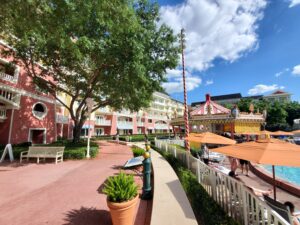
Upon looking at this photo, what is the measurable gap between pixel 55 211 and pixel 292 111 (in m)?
72.1

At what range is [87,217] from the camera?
4.88m

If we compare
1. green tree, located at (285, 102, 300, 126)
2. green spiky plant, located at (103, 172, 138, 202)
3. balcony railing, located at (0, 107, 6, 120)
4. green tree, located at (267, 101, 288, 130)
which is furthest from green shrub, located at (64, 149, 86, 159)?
green tree, located at (285, 102, 300, 126)

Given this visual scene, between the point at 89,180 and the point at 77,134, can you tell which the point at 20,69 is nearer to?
the point at 77,134

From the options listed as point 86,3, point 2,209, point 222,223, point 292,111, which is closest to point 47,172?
point 2,209

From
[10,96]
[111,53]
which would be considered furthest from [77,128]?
[111,53]

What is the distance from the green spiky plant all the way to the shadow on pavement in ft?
3.15

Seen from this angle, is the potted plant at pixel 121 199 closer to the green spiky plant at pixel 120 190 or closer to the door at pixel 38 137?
the green spiky plant at pixel 120 190

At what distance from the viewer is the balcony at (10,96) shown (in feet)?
49.4

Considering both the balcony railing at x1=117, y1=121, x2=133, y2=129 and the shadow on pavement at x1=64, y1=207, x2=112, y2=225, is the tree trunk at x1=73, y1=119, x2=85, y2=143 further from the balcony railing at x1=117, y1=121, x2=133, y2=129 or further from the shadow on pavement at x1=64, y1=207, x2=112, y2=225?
the balcony railing at x1=117, y1=121, x2=133, y2=129

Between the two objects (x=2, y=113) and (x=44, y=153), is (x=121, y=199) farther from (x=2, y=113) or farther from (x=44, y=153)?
(x=2, y=113)

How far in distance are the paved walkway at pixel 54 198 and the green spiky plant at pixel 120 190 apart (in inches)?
38.0

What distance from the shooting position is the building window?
2038 centimetres

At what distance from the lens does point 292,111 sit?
193 ft

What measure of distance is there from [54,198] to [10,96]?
14626 mm
